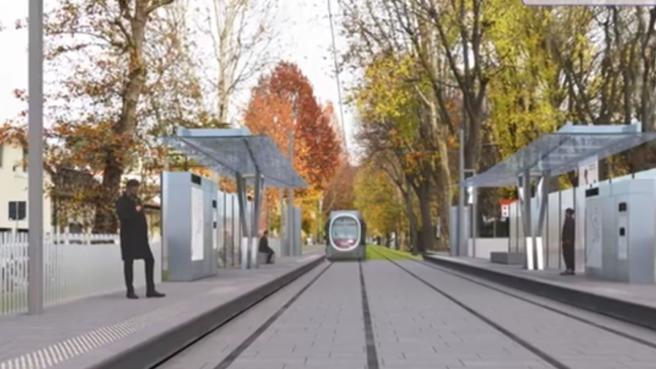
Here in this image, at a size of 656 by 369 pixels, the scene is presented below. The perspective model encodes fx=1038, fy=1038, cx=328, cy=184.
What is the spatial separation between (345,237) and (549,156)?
28.9m

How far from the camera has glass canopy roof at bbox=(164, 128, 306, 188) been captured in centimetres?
2372

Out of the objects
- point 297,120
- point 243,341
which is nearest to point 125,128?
point 243,341

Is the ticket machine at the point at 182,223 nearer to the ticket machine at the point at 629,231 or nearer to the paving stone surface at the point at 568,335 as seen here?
the paving stone surface at the point at 568,335

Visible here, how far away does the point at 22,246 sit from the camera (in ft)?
46.4

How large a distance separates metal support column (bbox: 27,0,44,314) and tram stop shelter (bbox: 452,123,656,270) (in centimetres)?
1227

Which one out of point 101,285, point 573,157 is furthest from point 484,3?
point 101,285

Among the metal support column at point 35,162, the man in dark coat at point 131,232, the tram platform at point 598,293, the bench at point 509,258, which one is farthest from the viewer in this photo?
the bench at point 509,258

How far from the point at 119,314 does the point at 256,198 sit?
62.8 feet

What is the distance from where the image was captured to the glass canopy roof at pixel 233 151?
77.8 ft

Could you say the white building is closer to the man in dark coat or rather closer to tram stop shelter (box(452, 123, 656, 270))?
tram stop shelter (box(452, 123, 656, 270))

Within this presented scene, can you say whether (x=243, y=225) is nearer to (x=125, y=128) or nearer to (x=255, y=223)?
(x=255, y=223)

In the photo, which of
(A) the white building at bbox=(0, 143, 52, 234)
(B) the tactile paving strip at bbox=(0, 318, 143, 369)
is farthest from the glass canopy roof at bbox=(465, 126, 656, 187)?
(A) the white building at bbox=(0, 143, 52, 234)

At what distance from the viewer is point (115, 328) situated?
11.5 m

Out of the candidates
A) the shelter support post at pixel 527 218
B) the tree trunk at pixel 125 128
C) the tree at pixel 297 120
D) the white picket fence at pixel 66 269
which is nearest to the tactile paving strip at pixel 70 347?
the white picket fence at pixel 66 269
